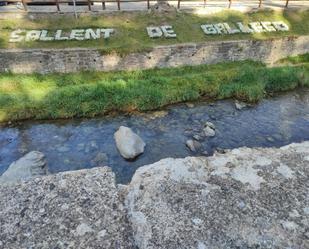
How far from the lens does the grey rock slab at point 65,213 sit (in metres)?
5.34

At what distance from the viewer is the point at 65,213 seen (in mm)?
5738

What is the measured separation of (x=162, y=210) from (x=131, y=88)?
9.36 meters

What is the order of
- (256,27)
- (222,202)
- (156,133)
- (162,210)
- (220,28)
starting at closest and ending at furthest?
1. (162,210)
2. (222,202)
3. (156,133)
4. (220,28)
5. (256,27)

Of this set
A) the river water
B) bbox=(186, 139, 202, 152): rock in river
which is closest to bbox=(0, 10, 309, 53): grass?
the river water

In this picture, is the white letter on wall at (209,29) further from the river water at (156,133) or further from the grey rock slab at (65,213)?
the grey rock slab at (65,213)

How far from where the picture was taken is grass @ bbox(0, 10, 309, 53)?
651 inches

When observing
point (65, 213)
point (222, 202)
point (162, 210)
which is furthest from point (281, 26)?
point (65, 213)

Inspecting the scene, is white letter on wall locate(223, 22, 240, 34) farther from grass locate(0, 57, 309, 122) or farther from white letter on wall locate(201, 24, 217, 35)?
grass locate(0, 57, 309, 122)

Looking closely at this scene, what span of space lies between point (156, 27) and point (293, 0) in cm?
982

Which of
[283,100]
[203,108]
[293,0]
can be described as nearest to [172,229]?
[203,108]

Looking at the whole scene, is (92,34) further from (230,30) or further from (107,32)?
(230,30)

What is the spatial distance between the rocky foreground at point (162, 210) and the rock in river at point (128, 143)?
176 inches

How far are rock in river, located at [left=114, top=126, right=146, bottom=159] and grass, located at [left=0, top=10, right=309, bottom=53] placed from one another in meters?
5.06

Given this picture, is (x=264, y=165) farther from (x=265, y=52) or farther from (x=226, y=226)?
(x=265, y=52)
